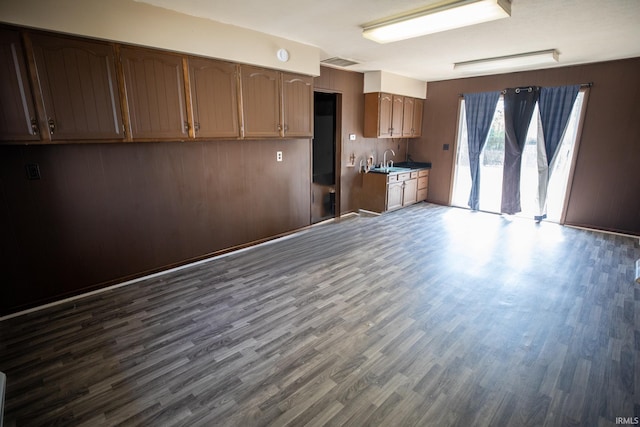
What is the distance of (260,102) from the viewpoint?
374 centimetres

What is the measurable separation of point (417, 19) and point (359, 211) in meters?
3.69

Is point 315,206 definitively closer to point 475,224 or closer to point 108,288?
point 475,224

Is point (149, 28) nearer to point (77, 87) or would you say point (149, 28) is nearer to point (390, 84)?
point (77, 87)

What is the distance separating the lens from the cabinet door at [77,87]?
2.45 m

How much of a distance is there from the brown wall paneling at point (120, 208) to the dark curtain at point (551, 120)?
14.1 ft

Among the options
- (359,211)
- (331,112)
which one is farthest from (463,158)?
(331,112)

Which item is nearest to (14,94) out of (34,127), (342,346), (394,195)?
(34,127)

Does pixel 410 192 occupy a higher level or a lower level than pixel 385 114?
lower

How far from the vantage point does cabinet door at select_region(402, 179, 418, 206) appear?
6250 mm

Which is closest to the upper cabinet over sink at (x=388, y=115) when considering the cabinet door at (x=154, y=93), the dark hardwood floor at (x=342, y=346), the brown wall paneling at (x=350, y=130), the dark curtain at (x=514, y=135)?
the brown wall paneling at (x=350, y=130)

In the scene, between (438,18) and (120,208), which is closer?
(438,18)

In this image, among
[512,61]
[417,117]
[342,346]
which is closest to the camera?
[342,346]

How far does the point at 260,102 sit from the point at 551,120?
4682 millimetres

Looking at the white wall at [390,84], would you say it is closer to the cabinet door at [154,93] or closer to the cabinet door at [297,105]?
the cabinet door at [297,105]
